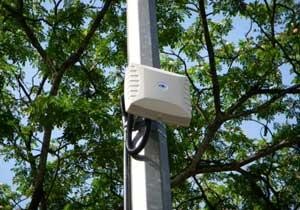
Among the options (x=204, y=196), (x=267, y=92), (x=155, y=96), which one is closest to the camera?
(x=155, y=96)

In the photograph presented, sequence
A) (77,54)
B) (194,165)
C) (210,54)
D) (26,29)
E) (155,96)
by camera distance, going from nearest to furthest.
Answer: (155,96) < (194,165) < (210,54) < (77,54) < (26,29)

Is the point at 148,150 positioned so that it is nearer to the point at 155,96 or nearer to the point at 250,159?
the point at 155,96

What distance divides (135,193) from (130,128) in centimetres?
25

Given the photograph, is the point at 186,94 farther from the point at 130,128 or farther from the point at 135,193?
the point at 135,193

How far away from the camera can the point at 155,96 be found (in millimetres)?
1481

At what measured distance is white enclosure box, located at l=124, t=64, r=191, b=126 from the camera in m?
1.48

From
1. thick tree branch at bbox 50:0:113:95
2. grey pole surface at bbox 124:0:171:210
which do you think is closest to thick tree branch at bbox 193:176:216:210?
thick tree branch at bbox 50:0:113:95

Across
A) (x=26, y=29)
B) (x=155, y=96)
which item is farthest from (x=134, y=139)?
(x=26, y=29)

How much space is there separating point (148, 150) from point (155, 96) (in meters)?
0.16

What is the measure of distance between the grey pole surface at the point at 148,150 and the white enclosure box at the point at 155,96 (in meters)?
0.06

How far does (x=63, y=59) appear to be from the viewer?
809cm

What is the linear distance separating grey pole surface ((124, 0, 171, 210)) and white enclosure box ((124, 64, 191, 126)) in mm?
61

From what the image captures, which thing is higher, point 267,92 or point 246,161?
point 267,92

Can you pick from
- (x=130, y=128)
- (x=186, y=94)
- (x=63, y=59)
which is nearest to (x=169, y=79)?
(x=186, y=94)
